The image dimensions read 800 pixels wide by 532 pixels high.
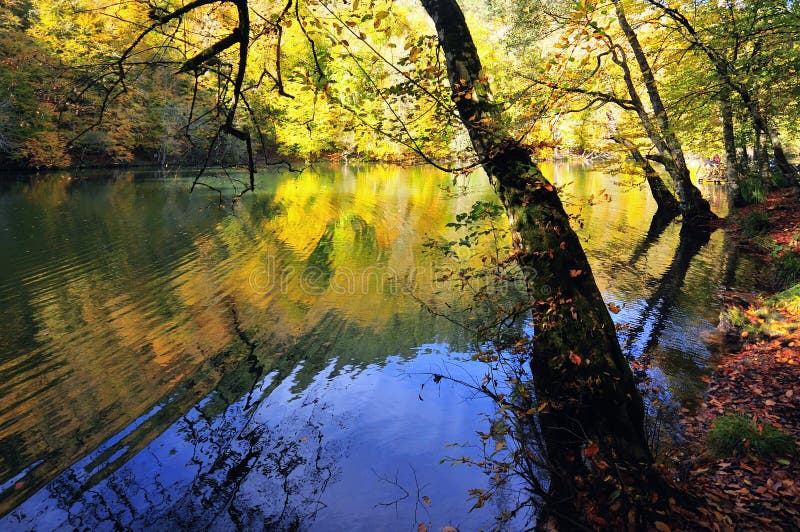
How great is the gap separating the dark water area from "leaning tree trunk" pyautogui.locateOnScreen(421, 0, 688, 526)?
0.50 m

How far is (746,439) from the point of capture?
4.36 m

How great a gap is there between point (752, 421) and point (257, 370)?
20.3 ft

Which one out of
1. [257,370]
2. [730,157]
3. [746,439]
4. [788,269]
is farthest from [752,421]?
[730,157]

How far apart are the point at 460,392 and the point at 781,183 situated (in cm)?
1983

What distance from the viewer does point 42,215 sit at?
17.5 m

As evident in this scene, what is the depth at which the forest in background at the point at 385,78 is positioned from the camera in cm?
324

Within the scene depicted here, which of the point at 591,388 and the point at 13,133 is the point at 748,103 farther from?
the point at 13,133

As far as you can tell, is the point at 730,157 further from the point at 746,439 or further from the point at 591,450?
the point at 591,450

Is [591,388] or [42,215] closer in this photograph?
[591,388]

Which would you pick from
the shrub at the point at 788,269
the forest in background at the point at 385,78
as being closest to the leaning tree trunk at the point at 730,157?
the forest in background at the point at 385,78

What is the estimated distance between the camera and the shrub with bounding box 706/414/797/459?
4.19m

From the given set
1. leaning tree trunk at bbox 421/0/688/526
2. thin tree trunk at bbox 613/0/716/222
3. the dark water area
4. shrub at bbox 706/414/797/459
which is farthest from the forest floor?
thin tree trunk at bbox 613/0/716/222

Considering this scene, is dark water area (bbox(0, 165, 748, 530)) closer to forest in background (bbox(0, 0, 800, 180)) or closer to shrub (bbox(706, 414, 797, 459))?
forest in background (bbox(0, 0, 800, 180))

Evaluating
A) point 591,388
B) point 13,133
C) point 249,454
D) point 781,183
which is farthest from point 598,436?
Result: point 13,133
